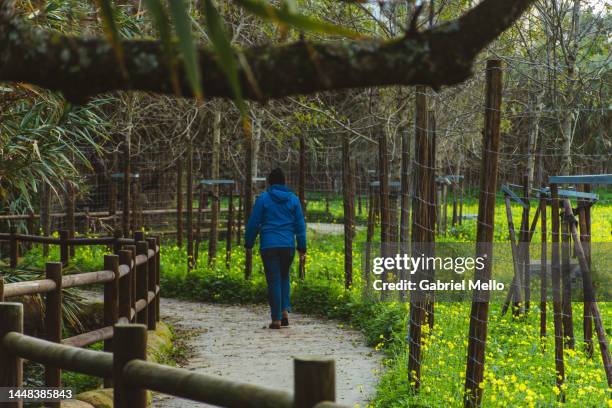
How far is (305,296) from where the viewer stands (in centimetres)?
1304

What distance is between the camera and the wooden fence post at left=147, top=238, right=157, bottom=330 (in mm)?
10211

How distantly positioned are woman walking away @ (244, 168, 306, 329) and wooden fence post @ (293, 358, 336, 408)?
326 inches

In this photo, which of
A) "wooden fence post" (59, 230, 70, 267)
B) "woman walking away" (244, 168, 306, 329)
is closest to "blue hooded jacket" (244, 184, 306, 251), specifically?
"woman walking away" (244, 168, 306, 329)

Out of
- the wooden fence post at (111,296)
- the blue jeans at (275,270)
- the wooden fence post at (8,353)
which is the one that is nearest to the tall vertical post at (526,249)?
the blue jeans at (275,270)

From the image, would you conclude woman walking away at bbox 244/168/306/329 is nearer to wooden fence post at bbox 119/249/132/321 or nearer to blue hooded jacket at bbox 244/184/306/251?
blue hooded jacket at bbox 244/184/306/251

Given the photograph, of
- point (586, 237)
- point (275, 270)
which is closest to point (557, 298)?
point (586, 237)

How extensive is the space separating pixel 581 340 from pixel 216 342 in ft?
12.7

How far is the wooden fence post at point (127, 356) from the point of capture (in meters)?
3.75

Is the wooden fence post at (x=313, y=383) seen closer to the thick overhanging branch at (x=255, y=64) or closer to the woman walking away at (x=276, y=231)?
the thick overhanging branch at (x=255, y=64)

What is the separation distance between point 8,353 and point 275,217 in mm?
6958

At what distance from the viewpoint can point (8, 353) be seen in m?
4.47

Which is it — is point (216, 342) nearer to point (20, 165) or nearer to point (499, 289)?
point (20, 165)

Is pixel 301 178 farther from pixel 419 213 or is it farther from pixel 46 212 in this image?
pixel 419 213

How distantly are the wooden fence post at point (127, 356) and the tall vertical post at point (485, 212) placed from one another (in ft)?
9.89
